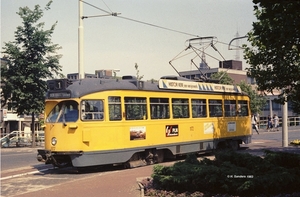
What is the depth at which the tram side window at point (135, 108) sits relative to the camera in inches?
623

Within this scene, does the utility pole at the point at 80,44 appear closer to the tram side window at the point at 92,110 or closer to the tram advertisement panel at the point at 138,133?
the tram advertisement panel at the point at 138,133

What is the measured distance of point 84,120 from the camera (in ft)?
49.0

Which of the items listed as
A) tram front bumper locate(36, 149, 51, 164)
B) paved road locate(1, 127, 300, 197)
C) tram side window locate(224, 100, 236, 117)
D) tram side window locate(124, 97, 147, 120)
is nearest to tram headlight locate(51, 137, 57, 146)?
tram front bumper locate(36, 149, 51, 164)

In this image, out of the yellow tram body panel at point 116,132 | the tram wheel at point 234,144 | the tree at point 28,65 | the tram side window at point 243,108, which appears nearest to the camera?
the yellow tram body panel at point 116,132

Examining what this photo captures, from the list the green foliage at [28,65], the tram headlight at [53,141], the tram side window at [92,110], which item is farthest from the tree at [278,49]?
the green foliage at [28,65]

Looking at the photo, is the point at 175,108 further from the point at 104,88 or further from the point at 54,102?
the point at 54,102

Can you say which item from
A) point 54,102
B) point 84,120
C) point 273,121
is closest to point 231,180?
point 84,120

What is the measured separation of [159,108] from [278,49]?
8352 millimetres

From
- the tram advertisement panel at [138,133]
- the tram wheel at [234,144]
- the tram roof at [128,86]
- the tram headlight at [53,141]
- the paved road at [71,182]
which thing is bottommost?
the paved road at [71,182]

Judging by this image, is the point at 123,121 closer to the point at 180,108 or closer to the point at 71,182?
the point at 71,182

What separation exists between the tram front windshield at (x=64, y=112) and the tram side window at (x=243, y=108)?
9.57 m

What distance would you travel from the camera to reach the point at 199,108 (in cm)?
1912

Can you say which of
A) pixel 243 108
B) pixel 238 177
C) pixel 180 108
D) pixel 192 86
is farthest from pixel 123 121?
pixel 243 108

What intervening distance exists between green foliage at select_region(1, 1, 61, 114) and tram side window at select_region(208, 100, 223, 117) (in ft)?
39.2
